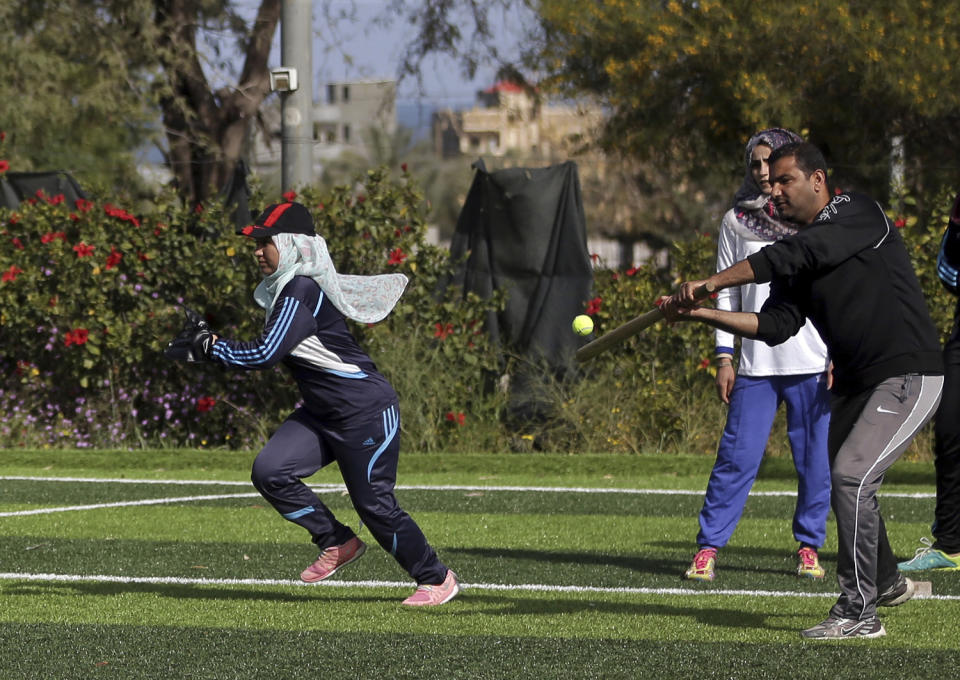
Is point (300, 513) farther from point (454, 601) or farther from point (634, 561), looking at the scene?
point (634, 561)

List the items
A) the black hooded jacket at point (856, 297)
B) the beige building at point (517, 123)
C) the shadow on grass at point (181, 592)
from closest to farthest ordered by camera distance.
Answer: the black hooded jacket at point (856, 297)
the shadow on grass at point (181, 592)
the beige building at point (517, 123)

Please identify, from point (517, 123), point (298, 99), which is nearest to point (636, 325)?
point (298, 99)

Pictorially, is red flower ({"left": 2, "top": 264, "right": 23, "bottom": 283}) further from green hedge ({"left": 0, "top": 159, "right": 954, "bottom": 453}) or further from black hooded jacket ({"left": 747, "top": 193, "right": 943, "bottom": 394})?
black hooded jacket ({"left": 747, "top": 193, "right": 943, "bottom": 394})

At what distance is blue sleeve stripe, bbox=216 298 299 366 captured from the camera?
5969mm

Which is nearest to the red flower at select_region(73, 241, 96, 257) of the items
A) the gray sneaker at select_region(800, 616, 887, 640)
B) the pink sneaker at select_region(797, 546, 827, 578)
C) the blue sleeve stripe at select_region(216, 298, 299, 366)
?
the blue sleeve stripe at select_region(216, 298, 299, 366)

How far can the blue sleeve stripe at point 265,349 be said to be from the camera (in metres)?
5.97

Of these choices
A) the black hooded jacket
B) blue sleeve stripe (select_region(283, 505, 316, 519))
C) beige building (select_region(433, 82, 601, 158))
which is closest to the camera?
the black hooded jacket

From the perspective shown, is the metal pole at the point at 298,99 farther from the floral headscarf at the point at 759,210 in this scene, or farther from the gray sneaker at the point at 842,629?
the gray sneaker at the point at 842,629

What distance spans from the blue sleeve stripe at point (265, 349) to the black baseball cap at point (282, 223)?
1.20 ft

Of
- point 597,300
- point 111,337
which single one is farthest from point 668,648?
point 111,337

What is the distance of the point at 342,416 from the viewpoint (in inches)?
243

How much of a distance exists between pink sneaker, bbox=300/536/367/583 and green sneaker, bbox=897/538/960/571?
266 cm

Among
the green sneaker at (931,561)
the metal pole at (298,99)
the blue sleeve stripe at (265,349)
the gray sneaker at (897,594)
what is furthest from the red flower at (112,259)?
the gray sneaker at (897,594)

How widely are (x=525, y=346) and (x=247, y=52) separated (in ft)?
29.2
